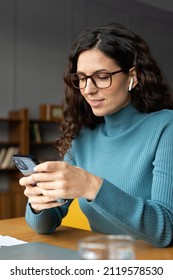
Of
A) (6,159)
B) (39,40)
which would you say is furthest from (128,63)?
(39,40)

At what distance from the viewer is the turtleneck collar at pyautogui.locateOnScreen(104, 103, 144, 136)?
5.85 feet

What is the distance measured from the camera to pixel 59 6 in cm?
649

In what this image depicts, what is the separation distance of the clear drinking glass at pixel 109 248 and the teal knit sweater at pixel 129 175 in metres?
0.44

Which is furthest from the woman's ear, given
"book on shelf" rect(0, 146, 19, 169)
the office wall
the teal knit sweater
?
the office wall

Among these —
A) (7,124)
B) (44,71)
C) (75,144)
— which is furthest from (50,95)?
(75,144)

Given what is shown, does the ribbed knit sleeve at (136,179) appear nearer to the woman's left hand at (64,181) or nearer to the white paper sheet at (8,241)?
the woman's left hand at (64,181)

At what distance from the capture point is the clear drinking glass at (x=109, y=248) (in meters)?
0.78

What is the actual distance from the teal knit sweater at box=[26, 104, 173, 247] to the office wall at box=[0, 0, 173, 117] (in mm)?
4191

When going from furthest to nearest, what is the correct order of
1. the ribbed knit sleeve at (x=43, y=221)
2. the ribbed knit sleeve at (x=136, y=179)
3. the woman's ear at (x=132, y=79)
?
the woman's ear at (x=132, y=79), the ribbed knit sleeve at (x=43, y=221), the ribbed knit sleeve at (x=136, y=179)

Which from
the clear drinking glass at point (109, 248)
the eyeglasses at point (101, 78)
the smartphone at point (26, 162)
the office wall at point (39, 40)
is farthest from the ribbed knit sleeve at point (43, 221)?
the office wall at point (39, 40)

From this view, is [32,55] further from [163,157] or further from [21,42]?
[163,157]

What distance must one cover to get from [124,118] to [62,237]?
0.56 m

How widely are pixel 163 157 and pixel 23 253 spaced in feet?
1.90

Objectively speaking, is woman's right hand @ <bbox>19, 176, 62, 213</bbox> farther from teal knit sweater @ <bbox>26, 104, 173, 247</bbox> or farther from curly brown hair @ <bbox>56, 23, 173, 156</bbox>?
curly brown hair @ <bbox>56, 23, 173, 156</bbox>
